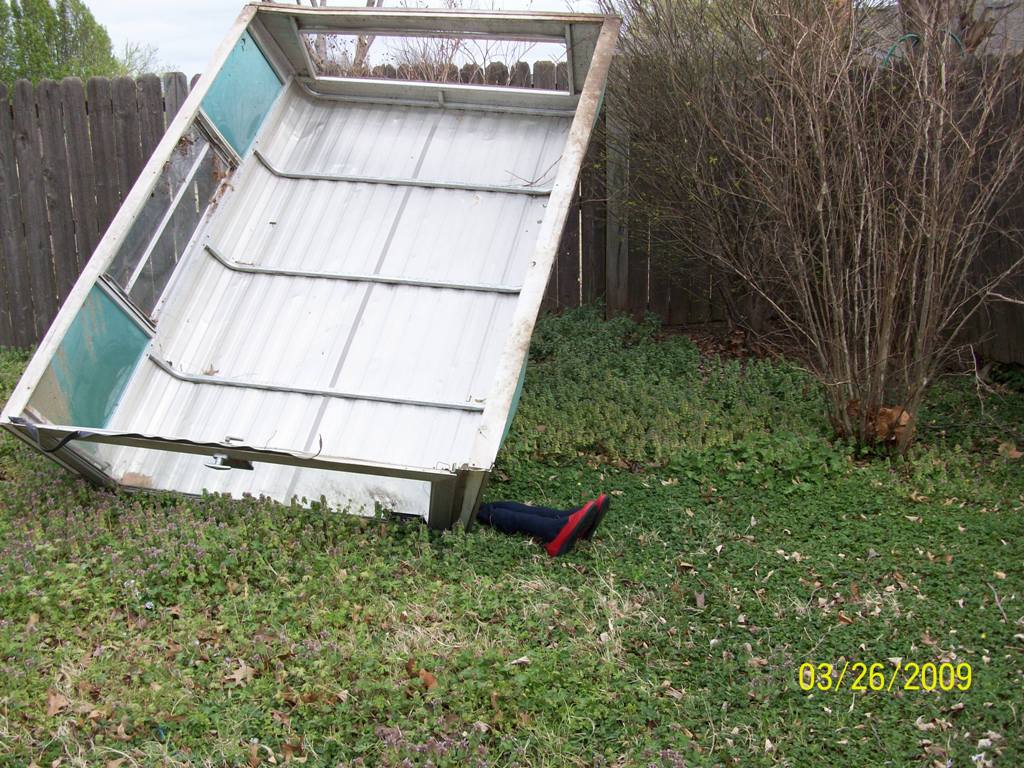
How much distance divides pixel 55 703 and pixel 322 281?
10.8 ft

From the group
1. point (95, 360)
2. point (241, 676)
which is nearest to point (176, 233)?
point (95, 360)

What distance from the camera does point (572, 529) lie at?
4.84 m

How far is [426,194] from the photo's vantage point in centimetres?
679

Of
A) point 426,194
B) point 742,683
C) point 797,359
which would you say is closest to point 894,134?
point 797,359

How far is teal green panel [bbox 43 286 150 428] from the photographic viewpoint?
515 cm

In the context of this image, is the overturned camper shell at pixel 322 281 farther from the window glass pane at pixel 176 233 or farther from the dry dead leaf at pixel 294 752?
the dry dead leaf at pixel 294 752

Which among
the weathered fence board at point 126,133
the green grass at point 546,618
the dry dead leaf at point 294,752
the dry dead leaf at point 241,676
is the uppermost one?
the weathered fence board at point 126,133

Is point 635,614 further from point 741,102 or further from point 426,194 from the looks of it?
point 741,102

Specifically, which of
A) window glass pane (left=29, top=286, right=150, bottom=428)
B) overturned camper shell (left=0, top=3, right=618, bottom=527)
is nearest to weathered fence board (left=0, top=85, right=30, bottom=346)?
overturned camper shell (left=0, top=3, right=618, bottom=527)

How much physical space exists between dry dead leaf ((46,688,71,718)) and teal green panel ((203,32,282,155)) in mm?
3822

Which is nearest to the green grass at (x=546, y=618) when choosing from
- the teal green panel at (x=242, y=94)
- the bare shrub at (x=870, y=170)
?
the bare shrub at (x=870, y=170)

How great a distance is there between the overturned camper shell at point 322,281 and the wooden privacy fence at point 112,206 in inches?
65.5

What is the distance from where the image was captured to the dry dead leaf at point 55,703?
3.65 metres

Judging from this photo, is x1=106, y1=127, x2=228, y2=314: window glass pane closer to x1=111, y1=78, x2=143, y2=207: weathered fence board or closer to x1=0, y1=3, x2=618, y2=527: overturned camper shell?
x1=0, y1=3, x2=618, y2=527: overturned camper shell
